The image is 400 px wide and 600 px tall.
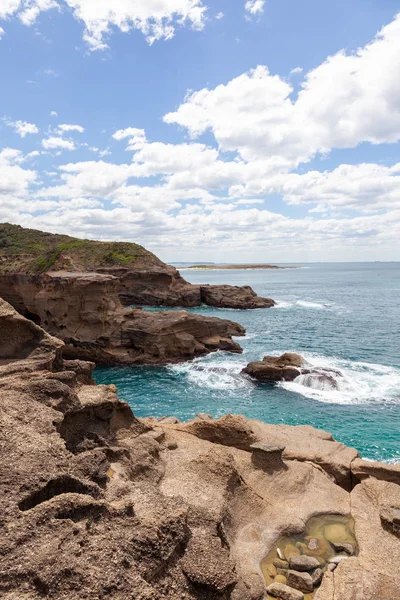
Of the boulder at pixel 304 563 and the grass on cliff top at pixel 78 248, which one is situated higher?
the grass on cliff top at pixel 78 248

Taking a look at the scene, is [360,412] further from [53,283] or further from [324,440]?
[53,283]

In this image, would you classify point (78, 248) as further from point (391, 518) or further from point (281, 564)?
point (281, 564)

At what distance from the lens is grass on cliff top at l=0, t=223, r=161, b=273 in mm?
88294

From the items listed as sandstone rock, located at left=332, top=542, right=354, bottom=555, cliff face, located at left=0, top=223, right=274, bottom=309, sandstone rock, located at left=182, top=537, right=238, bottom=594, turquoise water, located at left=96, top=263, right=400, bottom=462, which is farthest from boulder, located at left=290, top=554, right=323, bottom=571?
cliff face, located at left=0, top=223, right=274, bottom=309

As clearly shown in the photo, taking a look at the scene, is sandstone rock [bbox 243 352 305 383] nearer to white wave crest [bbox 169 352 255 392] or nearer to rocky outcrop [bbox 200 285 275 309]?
white wave crest [bbox 169 352 255 392]

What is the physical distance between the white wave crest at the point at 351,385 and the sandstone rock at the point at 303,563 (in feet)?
66.9

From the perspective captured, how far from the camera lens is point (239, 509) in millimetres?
13664

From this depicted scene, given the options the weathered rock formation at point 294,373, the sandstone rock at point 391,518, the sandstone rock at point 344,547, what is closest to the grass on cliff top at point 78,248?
the weathered rock formation at point 294,373

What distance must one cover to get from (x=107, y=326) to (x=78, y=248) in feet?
197

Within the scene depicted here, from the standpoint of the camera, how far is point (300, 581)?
11.0 m

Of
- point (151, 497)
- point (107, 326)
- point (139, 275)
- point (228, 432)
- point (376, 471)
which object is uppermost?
point (139, 275)

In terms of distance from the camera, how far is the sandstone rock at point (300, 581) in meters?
10.9

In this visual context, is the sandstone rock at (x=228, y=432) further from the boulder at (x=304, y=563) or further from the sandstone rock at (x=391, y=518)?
the boulder at (x=304, y=563)

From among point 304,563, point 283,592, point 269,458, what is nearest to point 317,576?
point 304,563
